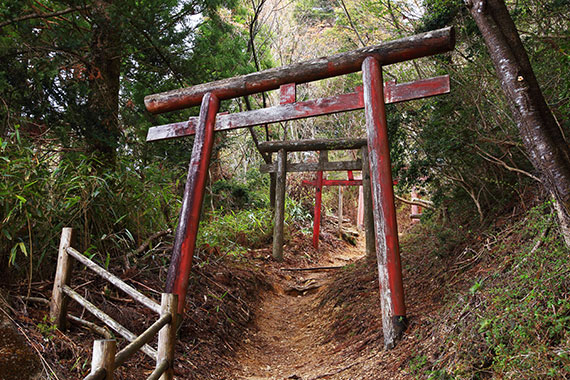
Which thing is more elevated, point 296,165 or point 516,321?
point 296,165

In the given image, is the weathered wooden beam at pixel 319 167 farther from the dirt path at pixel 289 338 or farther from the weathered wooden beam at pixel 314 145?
the dirt path at pixel 289 338

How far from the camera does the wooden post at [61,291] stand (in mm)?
3221

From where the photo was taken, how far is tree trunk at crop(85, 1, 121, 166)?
193 inches

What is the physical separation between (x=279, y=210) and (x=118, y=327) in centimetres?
633

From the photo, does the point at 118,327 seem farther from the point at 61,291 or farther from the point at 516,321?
the point at 516,321

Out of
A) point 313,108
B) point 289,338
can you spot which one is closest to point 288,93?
point 313,108

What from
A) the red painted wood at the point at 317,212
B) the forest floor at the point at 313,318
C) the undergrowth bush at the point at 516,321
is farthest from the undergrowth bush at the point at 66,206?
the red painted wood at the point at 317,212

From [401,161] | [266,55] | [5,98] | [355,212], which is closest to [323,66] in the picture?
[401,161]

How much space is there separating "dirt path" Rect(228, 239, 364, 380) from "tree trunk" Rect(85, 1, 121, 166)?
3009 millimetres

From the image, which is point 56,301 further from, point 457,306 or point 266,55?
point 266,55

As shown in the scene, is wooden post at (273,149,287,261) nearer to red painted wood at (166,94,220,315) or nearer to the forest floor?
the forest floor

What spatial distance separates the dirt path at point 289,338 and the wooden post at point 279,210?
3.06 feet

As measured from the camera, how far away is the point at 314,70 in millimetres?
4379

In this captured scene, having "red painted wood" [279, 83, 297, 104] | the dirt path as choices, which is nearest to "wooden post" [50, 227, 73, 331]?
the dirt path
